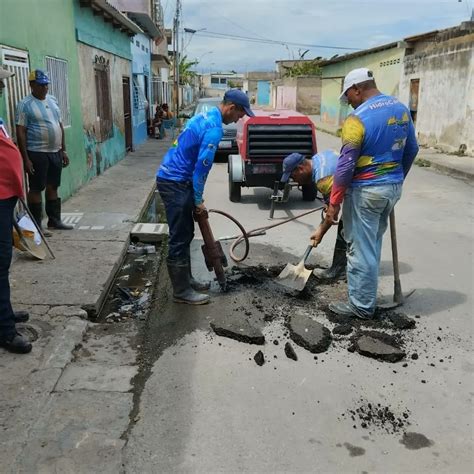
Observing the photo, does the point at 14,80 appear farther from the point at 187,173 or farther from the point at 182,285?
the point at 182,285

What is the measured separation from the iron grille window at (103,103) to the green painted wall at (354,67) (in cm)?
1287

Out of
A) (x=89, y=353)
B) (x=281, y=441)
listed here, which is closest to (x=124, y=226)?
(x=89, y=353)

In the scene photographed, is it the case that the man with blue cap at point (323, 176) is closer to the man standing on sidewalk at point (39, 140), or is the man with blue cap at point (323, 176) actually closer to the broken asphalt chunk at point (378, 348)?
the broken asphalt chunk at point (378, 348)

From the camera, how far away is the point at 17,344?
3.63m

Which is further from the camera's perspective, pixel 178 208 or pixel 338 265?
pixel 338 265

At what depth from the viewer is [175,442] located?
2.86 m

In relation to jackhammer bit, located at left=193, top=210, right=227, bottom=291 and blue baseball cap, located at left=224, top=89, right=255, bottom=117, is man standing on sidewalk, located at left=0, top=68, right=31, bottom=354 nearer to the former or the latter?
jackhammer bit, located at left=193, top=210, right=227, bottom=291

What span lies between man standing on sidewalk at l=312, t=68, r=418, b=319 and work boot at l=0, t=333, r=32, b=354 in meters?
2.57

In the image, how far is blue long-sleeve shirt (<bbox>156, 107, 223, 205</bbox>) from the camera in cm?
427

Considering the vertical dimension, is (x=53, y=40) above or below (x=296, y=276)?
above

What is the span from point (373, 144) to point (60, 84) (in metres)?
6.38

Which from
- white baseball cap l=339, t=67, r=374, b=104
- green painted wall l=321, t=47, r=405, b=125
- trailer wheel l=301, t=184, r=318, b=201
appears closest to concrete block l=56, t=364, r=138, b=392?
white baseball cap l=339, t=67, r=374, b=104

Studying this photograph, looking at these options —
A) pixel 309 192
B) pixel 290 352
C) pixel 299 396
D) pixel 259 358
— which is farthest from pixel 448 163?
pixel 299 396

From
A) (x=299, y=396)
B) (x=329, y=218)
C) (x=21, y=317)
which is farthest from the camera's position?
(x=329, y=218)
